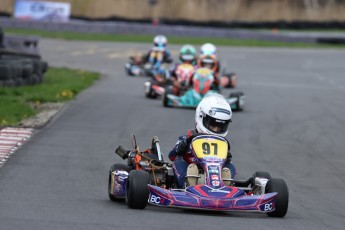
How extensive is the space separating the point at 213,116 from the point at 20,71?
11.9m

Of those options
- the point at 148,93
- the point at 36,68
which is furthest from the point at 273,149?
the point at 36,68

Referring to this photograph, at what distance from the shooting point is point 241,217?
25.7ft

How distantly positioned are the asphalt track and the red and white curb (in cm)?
15

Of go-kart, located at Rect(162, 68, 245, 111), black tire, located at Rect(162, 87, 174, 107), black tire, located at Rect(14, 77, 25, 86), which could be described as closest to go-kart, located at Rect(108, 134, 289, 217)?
go-kart, located at Rect(162, 68, 245, 111)

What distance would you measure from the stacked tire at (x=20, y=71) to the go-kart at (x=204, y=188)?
417 inches

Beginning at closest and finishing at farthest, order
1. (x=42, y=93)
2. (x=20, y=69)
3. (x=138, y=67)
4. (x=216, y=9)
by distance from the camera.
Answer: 1. (x=42, y=93)
2. (x=20, y=69)
3. (x=138, y=67)
4. (x=216, y=9)

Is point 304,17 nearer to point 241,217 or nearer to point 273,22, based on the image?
point 273,22

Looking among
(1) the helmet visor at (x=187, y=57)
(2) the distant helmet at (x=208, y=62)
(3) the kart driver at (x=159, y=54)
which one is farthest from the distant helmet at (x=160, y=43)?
(2) the distant helmet at (x=208, y=62)

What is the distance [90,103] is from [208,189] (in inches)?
396

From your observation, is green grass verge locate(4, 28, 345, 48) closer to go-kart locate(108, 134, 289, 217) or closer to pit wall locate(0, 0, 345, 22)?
pit wall locate(0, 0, 345, 22)

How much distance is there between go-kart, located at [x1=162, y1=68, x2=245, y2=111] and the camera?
17.8m

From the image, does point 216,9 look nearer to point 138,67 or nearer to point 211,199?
point 138,67

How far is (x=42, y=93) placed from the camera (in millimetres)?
18875

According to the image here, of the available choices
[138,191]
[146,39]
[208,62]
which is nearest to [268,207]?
[138,191]
